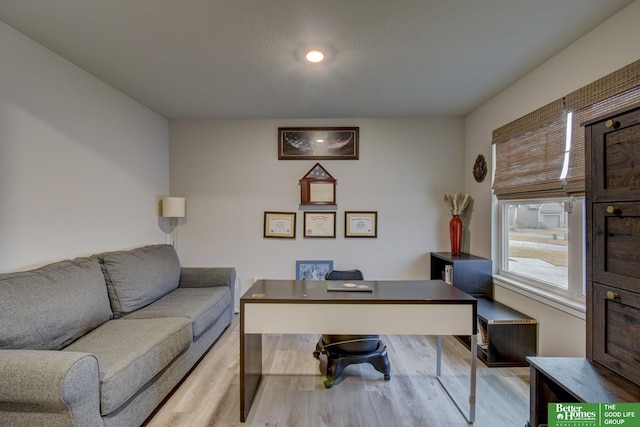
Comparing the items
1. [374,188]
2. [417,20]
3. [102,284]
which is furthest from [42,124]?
[374,188]

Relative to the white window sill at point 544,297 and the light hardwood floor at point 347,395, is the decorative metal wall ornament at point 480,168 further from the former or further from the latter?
the light hardwood floor at point 347,395

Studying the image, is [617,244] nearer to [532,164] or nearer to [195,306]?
[532,164]

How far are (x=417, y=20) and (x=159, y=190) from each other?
10.7 feet

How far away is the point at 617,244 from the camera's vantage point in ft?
4.17

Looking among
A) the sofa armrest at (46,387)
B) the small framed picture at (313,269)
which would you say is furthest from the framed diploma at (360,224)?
the sofa armrest at (46,387)

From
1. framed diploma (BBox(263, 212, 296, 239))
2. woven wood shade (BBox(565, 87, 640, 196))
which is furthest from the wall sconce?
woven wood shade (BBox(565, 87, 640, 196))

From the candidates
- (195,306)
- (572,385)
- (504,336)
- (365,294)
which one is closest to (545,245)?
(504,336)

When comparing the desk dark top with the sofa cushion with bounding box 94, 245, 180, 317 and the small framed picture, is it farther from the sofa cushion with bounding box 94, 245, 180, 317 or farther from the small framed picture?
the small framed picture

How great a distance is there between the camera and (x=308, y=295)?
1854mm

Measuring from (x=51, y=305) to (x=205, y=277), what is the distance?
151 cm

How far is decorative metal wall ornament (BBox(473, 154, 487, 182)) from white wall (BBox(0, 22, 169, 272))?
3.83m

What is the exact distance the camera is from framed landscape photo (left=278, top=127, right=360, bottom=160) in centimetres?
356

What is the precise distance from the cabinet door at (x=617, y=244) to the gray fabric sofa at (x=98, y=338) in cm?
246

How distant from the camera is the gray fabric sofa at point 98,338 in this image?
125 cm
